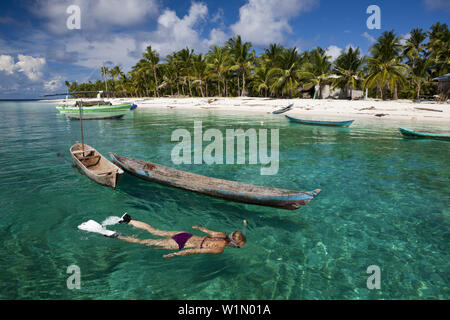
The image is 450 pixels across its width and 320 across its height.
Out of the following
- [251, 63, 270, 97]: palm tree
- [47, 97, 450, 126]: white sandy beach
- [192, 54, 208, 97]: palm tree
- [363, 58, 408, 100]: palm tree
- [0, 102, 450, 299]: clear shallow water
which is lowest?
[0, 102, 450, 299]: clear shallow water

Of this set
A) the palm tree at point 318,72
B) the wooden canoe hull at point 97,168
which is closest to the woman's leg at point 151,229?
the wooden canoe hull at point 97,168

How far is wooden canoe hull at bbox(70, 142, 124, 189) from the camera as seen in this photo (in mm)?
8102

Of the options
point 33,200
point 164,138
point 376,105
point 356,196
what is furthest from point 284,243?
point 376,105

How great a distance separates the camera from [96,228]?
596cm

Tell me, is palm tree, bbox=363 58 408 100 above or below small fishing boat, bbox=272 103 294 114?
above

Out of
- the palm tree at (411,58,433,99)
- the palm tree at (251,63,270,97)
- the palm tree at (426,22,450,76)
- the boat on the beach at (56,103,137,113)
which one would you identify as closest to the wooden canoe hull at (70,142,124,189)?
the boat on the beach at (56,103,137,113)

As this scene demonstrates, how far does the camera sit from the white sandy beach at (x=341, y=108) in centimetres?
2761

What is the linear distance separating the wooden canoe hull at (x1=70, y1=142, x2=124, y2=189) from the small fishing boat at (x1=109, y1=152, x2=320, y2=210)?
2.25 feet

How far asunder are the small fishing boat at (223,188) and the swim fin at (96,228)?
2.70 m

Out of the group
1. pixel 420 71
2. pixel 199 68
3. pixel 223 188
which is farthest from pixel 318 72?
pixel 223 188

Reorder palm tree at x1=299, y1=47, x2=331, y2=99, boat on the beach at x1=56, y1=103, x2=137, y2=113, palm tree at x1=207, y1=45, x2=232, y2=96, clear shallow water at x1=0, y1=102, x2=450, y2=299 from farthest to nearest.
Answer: palm tree at x1=207, y1=45, x2=232, y2=96 < boat on the beach at x1=56, y1=103, x2=137, y2=113 < palm tree at x1=299, y1=47, x2=331, y2=99 < clear shallow water at x1=0, y1=102, x2=450, y2=299

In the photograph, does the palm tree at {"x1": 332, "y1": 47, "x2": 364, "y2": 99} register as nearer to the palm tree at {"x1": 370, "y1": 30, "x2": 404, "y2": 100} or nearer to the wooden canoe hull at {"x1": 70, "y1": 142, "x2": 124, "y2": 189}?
the palm tree at {"x1": 370, "y1": 30, "x2": 404, "y2": 100}

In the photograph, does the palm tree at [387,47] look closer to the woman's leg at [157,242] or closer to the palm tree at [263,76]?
the palm tree at [263,76]

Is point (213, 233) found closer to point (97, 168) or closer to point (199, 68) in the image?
point (97, 168)
